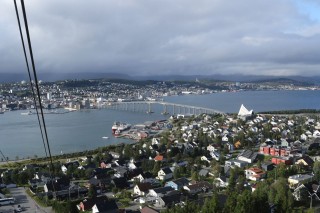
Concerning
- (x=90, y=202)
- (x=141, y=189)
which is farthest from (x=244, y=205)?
(x=141, y=189)

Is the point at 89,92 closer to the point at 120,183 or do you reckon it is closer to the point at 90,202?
the point at 120,183

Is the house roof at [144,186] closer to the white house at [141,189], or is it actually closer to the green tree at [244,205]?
the white house at [141,189]

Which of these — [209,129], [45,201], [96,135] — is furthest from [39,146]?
[45,201]

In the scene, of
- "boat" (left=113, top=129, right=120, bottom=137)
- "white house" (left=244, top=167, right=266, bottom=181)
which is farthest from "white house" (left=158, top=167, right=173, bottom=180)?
"boat" (left=113, top=129, right=120, bottom=137)

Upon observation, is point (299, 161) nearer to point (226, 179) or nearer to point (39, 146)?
point (226, 179)

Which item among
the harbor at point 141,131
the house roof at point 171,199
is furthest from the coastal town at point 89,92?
the house roof at point 171,199

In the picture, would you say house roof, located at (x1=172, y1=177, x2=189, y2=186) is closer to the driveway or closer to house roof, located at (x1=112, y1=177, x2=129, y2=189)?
house roof, located at (x1=112, y1=177, x2=129, y2=189)
